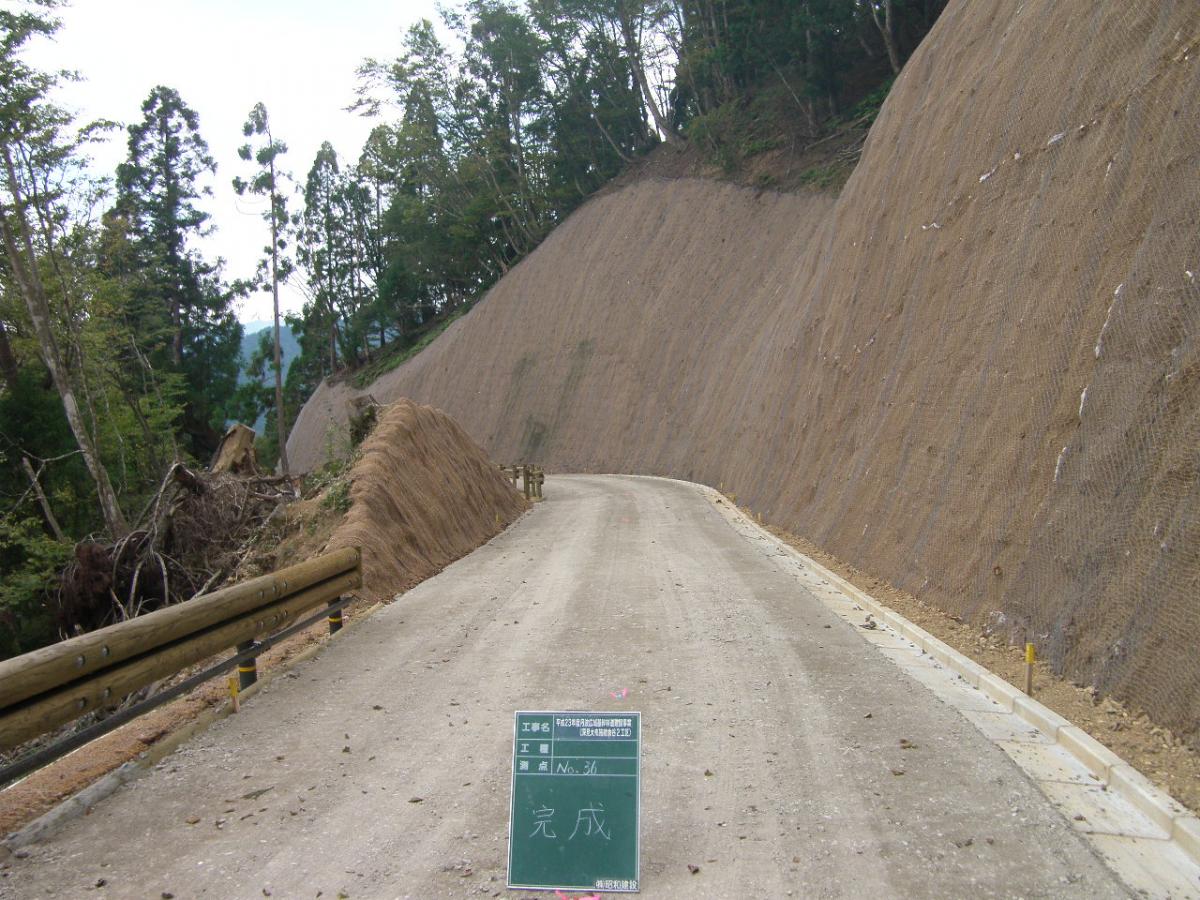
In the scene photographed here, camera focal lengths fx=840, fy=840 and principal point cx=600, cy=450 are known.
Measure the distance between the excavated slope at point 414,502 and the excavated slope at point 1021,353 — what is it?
6055 mm

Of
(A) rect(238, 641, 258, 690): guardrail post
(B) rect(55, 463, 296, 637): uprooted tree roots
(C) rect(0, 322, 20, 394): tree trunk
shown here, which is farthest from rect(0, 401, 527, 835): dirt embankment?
(C) rect(0, 322, 20, 394): tree trunk

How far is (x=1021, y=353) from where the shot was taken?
9.09 metres

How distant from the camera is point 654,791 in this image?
4.43 meters

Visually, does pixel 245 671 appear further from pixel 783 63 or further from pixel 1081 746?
pixel 783 63

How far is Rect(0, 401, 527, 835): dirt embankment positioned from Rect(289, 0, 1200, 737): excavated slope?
6.15 metres

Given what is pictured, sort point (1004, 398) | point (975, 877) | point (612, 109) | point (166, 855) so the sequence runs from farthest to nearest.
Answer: point (612, 109)
point (1004, 398)
point (166, 855)
point (975, 877)

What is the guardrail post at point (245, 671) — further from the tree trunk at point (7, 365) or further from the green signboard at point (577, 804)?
the tree trunk at point (7, 365)

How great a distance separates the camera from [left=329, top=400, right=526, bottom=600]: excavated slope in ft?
35.3

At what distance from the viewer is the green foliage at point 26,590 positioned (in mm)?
16781

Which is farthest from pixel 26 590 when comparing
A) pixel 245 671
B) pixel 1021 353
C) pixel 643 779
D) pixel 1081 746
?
pixel 1081 746

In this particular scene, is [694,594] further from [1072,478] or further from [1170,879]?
[1170,879]

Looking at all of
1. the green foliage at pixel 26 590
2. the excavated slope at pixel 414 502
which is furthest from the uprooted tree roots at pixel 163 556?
the green foliage at pixel 26 590

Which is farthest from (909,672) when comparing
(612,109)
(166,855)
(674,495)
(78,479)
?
(612,109)

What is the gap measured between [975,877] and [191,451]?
43835 mm
